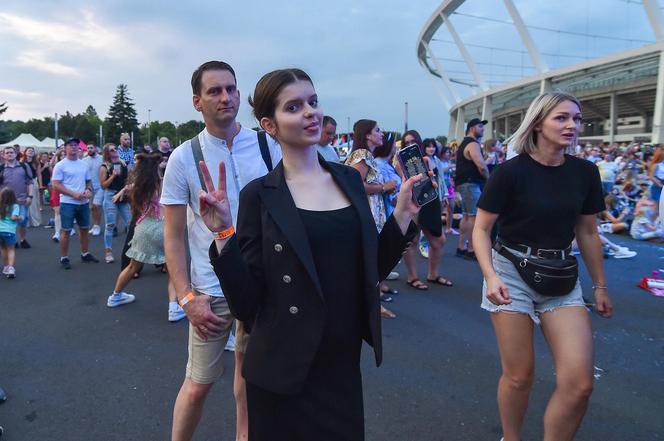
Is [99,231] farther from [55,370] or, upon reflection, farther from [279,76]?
[279,76]

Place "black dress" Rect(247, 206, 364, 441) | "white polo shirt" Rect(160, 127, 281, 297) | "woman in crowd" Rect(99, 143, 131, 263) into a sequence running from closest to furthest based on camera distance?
"black dress" Rect(247, 206, 364, 441) → "white polo shirt" Rect(160, 127, 281, 297) → "woman in crowd" Rect(99, 143, 131, 263)

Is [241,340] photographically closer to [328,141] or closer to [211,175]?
[211,175]

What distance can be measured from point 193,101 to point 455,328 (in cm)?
359

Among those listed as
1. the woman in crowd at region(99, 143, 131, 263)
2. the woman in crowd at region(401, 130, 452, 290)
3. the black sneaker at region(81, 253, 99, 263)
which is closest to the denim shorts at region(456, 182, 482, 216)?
the woman in crowd at region(401, 130, 452, 290)

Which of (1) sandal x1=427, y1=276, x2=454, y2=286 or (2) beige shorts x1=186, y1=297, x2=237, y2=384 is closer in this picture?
(2) beige shorts x1=186, y1=297, x2=237, y2=384

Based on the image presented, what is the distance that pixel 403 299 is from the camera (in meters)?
6.04

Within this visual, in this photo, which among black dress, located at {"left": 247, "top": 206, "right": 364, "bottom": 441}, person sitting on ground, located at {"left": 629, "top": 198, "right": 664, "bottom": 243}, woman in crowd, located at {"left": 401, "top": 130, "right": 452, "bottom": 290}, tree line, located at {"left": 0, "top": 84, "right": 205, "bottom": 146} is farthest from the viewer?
tree line, located at {"left": 0, "top": 84, "right": 205, "bottom": 146}

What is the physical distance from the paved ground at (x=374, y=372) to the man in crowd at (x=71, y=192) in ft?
5.00

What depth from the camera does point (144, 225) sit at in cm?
605

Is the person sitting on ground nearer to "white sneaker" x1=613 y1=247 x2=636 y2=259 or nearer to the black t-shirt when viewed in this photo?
"white sneaker" x1=613 y1=247 x2=636 y2=259

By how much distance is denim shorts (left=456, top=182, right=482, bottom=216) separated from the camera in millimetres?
7504

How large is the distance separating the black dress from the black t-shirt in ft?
4.14

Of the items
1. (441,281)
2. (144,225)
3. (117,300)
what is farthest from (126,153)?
(441,281)

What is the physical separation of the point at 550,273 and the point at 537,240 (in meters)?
0.19
